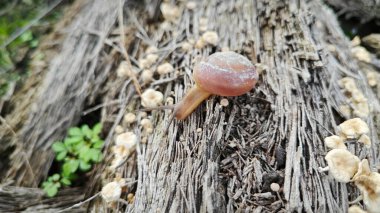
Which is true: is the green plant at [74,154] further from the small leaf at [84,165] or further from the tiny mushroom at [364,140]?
the tiny mushroom at [364,140]

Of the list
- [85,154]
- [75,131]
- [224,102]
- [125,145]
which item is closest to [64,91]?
[75,131]

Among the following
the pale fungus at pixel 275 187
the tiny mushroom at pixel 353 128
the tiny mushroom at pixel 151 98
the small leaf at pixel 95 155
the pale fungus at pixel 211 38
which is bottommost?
the small leaf at pixel 95 155

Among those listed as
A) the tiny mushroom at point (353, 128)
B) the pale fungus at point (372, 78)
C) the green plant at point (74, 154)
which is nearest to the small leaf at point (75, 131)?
the green plant at point (74, 154)

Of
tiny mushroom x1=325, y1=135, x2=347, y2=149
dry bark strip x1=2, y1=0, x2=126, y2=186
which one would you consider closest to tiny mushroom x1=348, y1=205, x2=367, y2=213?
tiny mushroom x1=325, y1=135, x2=347, y2=149

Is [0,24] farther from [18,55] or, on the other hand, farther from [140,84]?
[140,84]

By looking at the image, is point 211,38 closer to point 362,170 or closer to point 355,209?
point 362,170

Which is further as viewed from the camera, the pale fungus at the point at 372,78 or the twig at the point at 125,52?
the pale fungus at the point at 372,78
